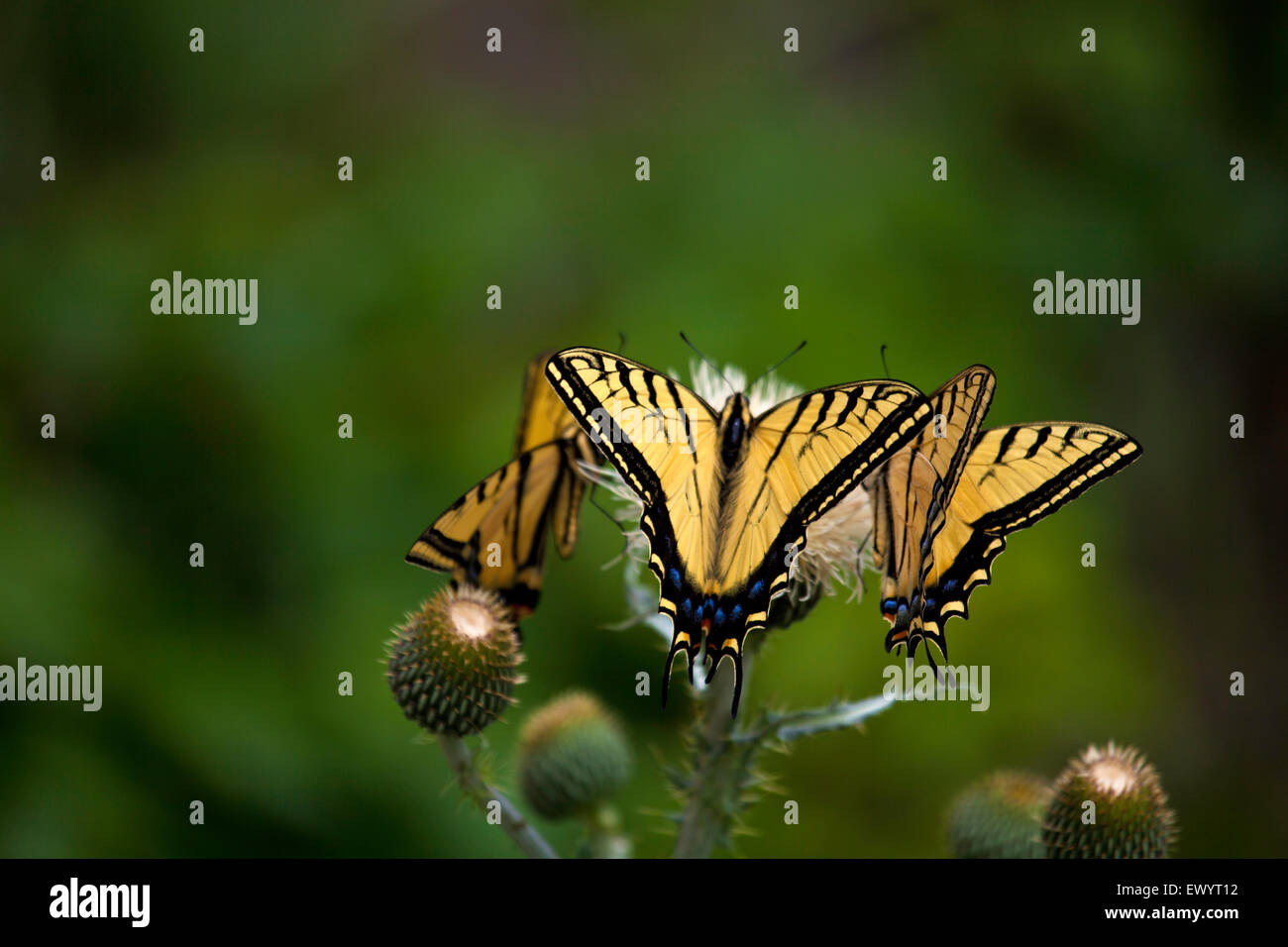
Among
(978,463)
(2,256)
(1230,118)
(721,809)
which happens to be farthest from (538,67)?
(721,809)

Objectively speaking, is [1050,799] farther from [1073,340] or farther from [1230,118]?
[1230,118]

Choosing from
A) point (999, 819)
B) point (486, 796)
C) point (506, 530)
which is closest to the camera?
point (486, 796)

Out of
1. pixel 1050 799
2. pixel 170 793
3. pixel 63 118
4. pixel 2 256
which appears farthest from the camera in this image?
pixel 63 118

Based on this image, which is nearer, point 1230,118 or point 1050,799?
point 1050,799

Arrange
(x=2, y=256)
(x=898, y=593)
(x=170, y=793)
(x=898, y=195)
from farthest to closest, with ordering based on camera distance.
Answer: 1. (x=898, y=195)
2. (x=2, y=256)
3. (x=170, y=793)
4. (x=898, y=593)

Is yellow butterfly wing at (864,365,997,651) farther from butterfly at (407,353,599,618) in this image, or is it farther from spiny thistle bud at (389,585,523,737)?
spiny thistle bud at (389,585,523,737)

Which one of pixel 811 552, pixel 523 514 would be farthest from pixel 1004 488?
pixel 523 514

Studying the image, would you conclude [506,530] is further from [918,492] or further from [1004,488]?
[1004,488]
